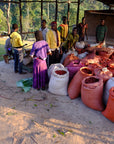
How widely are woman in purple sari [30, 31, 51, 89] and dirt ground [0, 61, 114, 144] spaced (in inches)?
11.3

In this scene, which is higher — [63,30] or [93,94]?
[63,30]

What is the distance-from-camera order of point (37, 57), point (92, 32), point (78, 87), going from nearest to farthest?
point (78, 87)
point (37, 57)
point (92, 32)

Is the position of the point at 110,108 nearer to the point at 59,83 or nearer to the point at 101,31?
the point at 59,83

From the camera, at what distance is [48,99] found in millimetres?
3484

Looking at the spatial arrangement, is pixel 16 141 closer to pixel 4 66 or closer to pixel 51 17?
pixel 4 66

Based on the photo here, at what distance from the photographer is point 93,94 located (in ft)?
9.83

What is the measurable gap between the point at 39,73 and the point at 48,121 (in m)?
1.39

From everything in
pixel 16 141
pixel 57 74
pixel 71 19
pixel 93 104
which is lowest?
pixel 16 141

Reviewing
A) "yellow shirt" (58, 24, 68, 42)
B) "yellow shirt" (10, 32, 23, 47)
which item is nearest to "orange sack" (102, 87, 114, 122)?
"yellow shirt" (10, 32, 23, 47)

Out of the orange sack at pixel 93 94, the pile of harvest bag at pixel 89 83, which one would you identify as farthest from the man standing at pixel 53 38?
the orange sack at pixel 93 94

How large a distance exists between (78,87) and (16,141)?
175 cm

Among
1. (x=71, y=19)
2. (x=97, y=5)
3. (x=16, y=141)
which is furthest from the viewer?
(x=97, y=5)

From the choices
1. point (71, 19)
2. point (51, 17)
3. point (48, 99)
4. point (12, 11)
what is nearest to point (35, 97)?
point (48, 99)

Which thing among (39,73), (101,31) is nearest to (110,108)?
(39,73)
